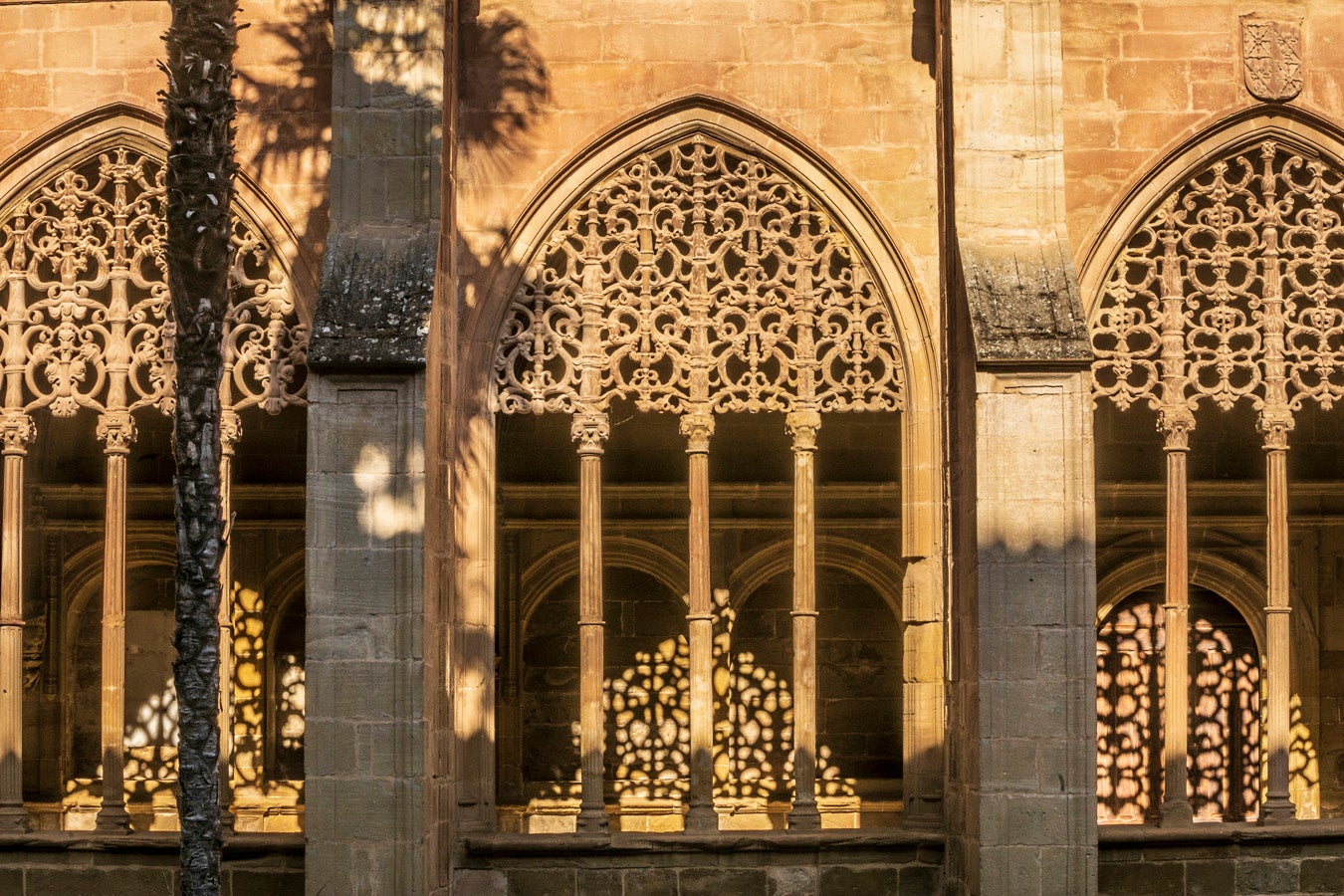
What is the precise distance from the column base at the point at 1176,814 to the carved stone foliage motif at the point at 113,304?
17.6 feet

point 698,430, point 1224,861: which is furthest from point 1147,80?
point 1224,861

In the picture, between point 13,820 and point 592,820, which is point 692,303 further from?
point 13,820

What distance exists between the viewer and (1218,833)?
436 inches

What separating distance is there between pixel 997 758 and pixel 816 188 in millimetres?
3455

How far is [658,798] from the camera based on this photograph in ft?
52.9

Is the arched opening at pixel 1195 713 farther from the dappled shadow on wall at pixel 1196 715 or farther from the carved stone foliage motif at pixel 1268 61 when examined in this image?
the carved stone foliage motif at pixel 1268 61

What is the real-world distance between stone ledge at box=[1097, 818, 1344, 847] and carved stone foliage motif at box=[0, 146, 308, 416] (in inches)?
203

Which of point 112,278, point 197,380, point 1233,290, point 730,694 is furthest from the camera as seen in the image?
point 730,694

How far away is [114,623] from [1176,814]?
5981mm

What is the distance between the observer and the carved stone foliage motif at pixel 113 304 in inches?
457

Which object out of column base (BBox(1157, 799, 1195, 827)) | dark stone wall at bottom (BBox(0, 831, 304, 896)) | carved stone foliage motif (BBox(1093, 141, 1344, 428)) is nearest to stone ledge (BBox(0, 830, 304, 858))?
dark stone wall at bottom (BBox(0, 831, 304, 896))

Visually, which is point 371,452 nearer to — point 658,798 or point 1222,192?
point 1222,192

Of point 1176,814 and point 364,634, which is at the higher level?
point 364,634

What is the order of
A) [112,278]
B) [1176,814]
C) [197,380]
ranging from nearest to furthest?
[197,380]
[1176,814]
[112,278]
